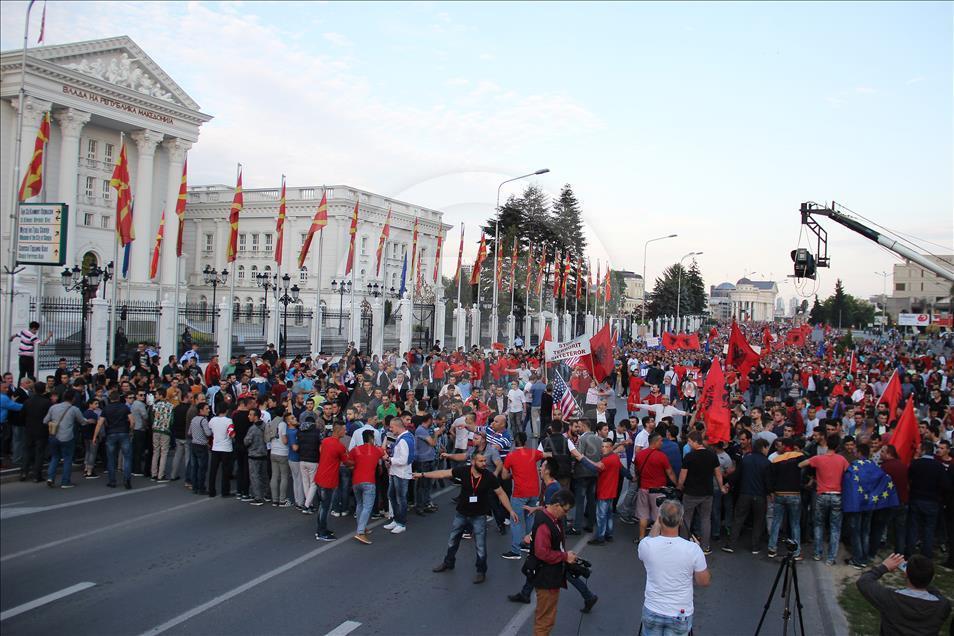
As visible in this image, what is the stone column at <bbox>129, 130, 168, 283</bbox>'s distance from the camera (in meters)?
48.8

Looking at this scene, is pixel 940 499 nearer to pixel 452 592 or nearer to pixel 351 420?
pixel 452 592

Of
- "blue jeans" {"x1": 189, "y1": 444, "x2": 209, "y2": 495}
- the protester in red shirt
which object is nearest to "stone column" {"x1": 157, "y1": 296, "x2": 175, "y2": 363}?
"blue jeans" {"x1": 189, "y1": 444, "x2": 209, "y2": 495}

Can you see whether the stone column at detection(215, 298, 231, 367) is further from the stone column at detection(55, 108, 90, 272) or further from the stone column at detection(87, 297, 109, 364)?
the stone column at detection(55, 108, 90, 272)

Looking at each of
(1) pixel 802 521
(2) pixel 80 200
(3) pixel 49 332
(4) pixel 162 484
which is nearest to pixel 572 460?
(1) pixel 802 521

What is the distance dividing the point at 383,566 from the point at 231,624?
2.38 metres

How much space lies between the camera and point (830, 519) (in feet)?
31.5

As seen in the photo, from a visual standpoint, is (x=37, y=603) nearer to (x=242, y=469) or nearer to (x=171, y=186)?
(x=242, y=469)

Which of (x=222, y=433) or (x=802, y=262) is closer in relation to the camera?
(x=222, y=433)

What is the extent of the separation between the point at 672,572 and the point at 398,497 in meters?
6.02

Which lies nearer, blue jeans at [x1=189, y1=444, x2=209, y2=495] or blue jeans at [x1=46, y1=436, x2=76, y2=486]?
blue jeans at [x1=46, y1=436, x2=76, y2=486]

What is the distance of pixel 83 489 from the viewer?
470 inches

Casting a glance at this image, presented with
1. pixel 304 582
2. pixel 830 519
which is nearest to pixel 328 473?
pixel 304 582

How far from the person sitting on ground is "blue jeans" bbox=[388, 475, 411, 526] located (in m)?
6.85

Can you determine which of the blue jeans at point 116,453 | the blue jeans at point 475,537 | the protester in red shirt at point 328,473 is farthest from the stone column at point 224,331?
the blue jeans at point 475,537
